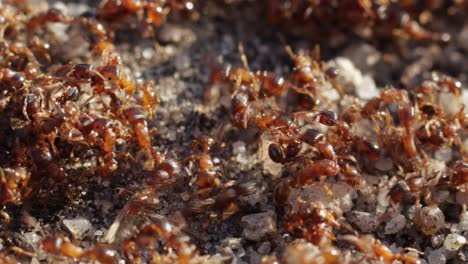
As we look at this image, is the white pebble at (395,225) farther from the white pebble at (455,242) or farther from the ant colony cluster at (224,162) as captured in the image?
the white pebble at (455,242)

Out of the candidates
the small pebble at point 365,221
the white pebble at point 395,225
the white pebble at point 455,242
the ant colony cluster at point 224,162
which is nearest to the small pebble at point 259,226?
the ant colony cluster at point 224,162

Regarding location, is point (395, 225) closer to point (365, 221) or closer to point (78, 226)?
point (365, 221)

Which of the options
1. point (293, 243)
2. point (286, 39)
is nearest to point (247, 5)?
point (286, 39)

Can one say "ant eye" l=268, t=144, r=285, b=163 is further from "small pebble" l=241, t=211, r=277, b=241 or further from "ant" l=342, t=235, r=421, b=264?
"ant" l=342, t=235, r=421, b=264

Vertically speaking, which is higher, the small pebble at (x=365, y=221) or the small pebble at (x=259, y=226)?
the small pebble at (x=259, y=226)

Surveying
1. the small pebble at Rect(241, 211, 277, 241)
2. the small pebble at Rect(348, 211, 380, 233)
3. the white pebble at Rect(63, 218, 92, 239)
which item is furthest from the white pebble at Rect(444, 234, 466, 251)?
the white pebble at Rect(63, 218, 92, 239)

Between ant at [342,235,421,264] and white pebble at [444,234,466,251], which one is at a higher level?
ant at [342,235,421,264]

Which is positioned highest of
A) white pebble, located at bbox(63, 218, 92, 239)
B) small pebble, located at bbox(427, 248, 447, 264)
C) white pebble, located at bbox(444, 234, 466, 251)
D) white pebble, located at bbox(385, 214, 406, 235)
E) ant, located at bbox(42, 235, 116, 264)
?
ant, located at bbox(42, 235, 116, 264)

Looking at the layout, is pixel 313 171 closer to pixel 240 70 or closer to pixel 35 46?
pixel 240 70
